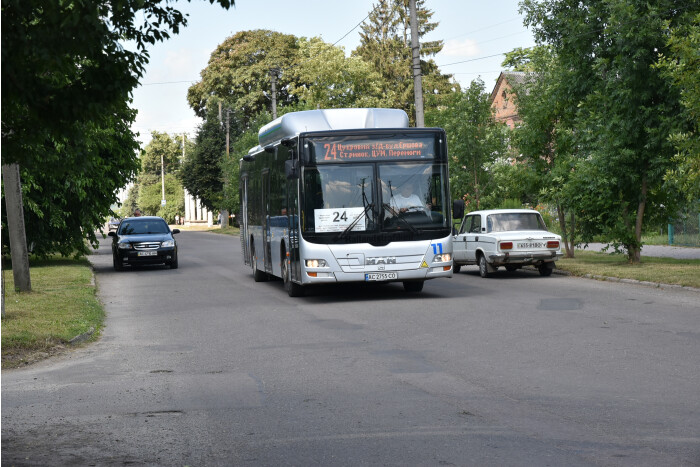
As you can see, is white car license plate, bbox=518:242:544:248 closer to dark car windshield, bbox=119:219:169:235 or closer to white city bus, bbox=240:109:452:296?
white city bus, bbox=240:109:452:296

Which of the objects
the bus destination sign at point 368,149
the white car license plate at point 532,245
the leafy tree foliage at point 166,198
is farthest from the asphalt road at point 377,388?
the leafy tree foliage at point 166,198

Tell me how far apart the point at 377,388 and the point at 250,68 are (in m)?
68.4

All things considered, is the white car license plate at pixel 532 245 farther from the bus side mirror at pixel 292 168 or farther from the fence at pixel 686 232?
the fence at pixel 686 232

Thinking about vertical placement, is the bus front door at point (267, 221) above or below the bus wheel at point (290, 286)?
above

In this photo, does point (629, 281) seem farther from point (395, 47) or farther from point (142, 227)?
point (395, 47)

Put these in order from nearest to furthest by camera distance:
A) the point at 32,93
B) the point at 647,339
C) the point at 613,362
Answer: the point at 32,93
the point at 613,362
the point at 647,339

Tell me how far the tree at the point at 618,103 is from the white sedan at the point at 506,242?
209 centimetres

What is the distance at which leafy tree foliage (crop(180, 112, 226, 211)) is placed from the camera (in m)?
85.7

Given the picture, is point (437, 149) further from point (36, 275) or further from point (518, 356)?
point (36, 275)

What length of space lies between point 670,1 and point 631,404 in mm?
16474

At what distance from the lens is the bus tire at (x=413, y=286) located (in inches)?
764

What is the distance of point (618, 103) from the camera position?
2330 centimetres

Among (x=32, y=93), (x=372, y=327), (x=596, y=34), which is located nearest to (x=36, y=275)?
(x=372, y=327)

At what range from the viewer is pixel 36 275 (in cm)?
2489
